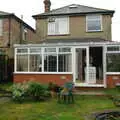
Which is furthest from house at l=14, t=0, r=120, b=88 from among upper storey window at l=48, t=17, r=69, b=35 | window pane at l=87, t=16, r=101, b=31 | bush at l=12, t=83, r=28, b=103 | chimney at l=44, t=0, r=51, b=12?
chimney at l=44, t=0, r=51, b=12

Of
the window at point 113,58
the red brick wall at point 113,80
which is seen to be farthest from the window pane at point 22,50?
the red brick wall at point 113,80

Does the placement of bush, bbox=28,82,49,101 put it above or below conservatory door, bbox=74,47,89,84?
below

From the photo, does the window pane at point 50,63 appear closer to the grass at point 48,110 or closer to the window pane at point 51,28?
the grass at point 48,110

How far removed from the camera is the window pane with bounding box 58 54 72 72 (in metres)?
20.7

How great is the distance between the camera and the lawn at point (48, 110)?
415 inches

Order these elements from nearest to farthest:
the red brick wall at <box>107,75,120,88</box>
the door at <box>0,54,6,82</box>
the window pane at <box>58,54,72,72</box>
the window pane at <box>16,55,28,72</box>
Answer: the red brick wall at <box>107,75,120,88</box> → the window pane at <box>58,54,72,72</box> → the window pane at <box>16,55,28,72</box> → the door at <box>0,54,6,82</box>

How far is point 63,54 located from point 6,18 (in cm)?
980

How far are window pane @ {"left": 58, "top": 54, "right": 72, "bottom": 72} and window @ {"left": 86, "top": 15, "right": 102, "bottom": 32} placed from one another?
692cm

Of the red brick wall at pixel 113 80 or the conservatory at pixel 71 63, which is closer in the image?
the red brick wall at pixel 113 80

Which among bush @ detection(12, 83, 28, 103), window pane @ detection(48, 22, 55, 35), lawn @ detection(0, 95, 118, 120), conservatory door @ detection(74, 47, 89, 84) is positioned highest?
window pane @ detection(48, 22, 55, 35)

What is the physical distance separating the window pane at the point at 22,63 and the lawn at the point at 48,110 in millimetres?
7111

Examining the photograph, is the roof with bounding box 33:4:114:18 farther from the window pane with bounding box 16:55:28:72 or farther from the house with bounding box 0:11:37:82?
the window pane with bounding box 16:55:28:72

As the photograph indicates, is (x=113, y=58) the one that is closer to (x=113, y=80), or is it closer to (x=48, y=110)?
(x=113, y=80)

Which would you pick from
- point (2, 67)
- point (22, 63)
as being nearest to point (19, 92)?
point (22, 63)
